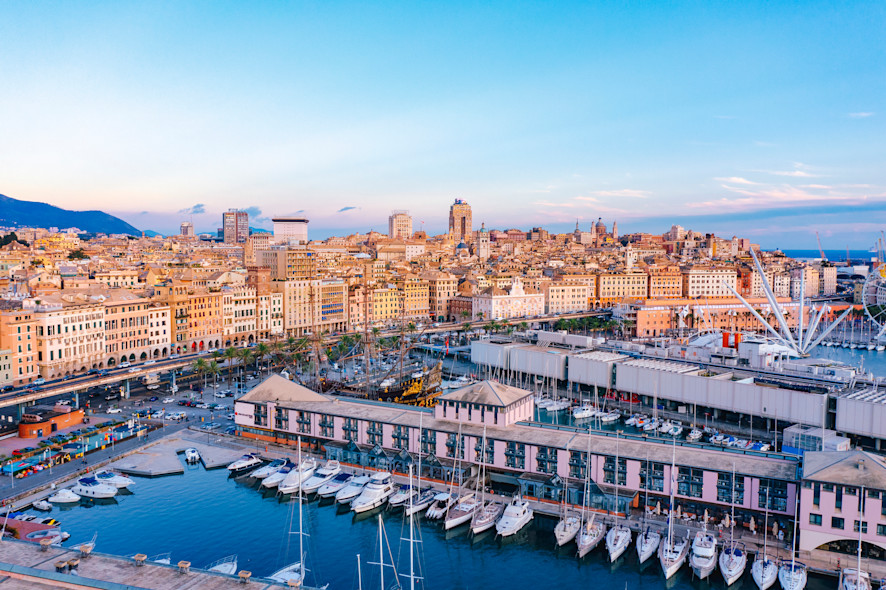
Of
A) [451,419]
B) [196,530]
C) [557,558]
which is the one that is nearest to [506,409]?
[451,419]

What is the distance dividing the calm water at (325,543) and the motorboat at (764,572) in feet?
1.33

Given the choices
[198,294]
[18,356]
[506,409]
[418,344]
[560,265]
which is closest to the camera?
[506,409]

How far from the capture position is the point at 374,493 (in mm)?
25000

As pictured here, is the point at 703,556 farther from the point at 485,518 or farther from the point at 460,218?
the point at 460,218

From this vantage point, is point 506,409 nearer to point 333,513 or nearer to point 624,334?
point 333,513

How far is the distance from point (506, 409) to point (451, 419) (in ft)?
7.86

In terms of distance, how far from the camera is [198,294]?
183ft

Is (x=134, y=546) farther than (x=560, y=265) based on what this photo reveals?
No

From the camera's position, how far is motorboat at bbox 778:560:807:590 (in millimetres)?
18578

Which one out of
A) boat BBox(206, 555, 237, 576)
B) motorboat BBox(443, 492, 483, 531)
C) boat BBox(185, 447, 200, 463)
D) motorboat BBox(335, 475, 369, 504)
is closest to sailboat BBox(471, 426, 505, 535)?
motorboat BBox(443, 492, 483, 531)

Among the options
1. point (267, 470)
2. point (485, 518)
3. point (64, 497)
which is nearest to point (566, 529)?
point (485, 518)

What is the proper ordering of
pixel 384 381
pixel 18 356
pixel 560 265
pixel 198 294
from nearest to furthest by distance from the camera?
pixel 18 356 < pixel 384 381 < pixel 198 294 < pixel 560 265

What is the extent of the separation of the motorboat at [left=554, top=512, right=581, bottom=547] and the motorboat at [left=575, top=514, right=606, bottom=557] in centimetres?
20

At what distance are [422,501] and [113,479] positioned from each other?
11.5 m
